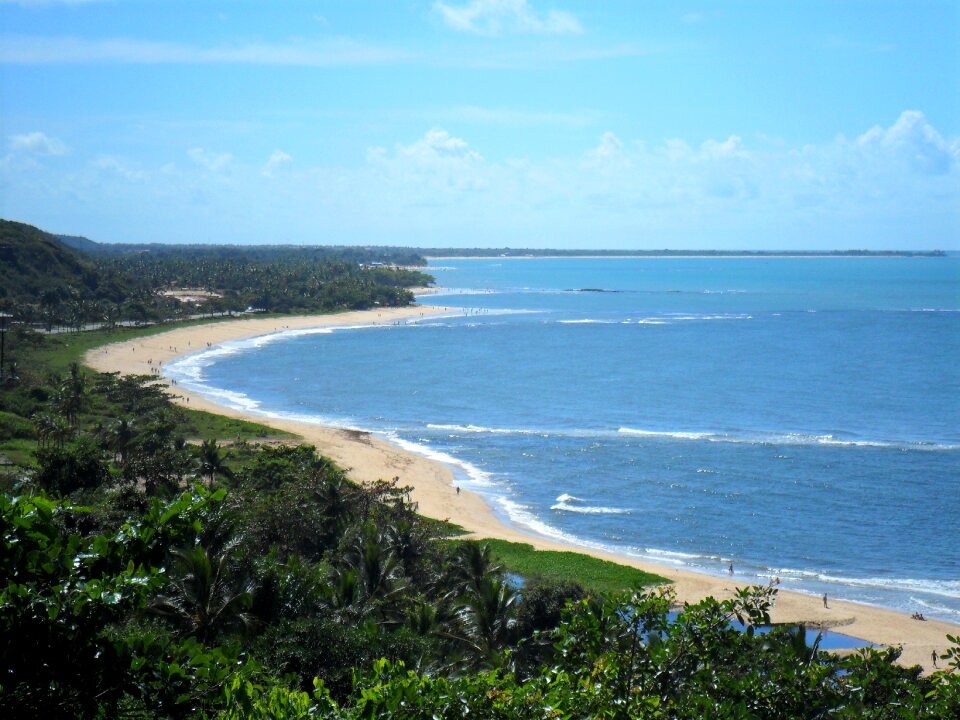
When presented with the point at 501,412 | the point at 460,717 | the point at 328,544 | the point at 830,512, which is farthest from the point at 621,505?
the point at 460,717

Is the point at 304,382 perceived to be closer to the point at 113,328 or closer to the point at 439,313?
the point at 113,328

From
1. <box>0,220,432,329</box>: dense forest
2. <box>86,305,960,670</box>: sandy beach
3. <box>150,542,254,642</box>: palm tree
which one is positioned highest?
<box>0,220,432,329</box>: dense forest

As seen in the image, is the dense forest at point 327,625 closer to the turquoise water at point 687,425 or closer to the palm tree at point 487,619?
the palm tree at point 487,619

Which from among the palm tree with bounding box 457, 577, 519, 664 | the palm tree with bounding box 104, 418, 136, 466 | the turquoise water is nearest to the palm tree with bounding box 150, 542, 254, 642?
the palm tree with bounding box 457, 577, 519, 664

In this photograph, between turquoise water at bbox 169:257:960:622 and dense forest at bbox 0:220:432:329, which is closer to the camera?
turquoise water at bbox 169:257:960:622

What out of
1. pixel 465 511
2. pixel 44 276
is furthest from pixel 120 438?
pixel 44 276

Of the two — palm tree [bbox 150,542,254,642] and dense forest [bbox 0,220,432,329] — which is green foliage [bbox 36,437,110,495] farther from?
dense forest [bbox 0,220,432,329]
